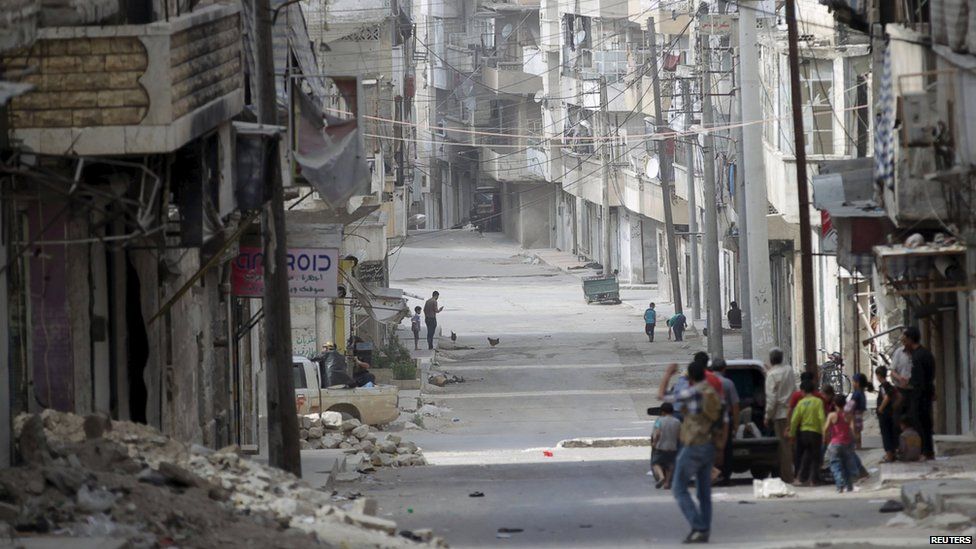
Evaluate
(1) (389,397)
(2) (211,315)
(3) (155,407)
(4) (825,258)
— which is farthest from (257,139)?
(4) (825,258)

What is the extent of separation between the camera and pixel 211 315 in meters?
21.2

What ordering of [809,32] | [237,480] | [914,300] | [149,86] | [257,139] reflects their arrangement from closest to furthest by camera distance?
[149,86] → [237,480] → [257,139] → [914,300] → [809,32]

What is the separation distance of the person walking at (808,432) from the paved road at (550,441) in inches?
21.8

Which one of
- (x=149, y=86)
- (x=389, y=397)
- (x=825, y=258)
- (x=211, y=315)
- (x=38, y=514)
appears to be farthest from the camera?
(x=825, y=258)

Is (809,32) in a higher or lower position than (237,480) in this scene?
higher

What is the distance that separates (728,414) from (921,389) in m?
3.33

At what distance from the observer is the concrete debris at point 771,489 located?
1677 cm

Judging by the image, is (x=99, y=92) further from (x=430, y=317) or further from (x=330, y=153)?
(x=430, y=317)

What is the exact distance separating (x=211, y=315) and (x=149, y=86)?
834cm

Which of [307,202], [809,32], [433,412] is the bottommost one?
[433,412]

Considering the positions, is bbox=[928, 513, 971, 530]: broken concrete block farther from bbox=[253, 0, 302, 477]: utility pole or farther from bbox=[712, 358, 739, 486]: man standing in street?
bbox=[253, 0, 302, 477]: utility pole

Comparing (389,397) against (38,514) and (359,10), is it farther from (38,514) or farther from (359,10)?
(38,514)

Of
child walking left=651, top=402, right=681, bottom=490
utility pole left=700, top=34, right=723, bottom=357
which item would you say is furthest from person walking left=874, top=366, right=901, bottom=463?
utility pole left=700, top=34, right=723, bottom=357

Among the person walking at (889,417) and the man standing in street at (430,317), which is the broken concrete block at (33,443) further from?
the man standing in street at (430,317)
